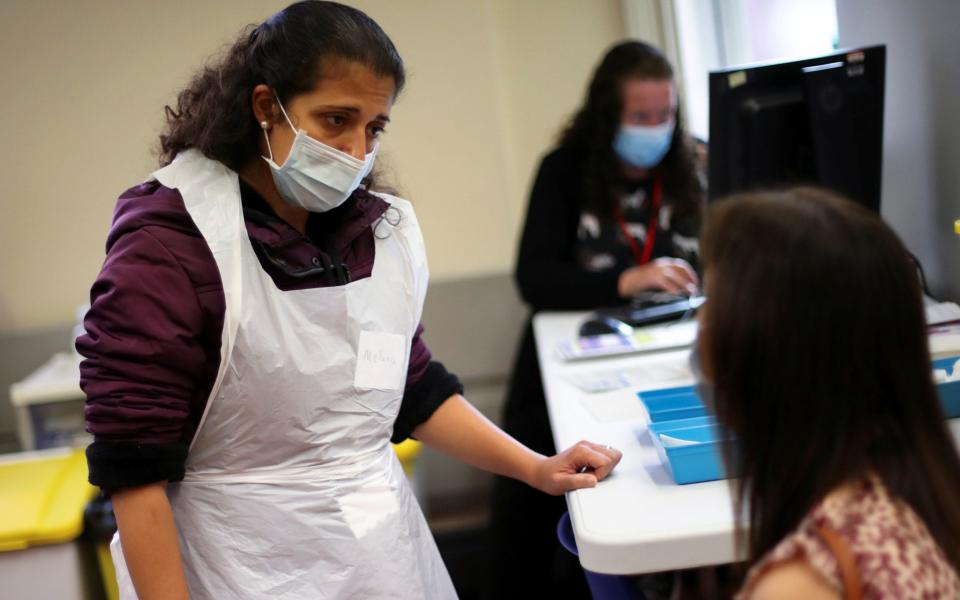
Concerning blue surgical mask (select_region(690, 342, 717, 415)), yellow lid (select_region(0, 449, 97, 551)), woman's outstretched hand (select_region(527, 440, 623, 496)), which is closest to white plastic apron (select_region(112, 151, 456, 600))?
woman's outstretched hand (select_region(527, 440, 623, 496))

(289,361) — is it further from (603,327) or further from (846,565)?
(603,327)

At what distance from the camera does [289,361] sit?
122 cm

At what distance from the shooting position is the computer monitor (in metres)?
1.86

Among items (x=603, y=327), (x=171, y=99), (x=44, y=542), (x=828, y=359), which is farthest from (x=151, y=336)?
(x=171, y=99)

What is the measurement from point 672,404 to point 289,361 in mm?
597

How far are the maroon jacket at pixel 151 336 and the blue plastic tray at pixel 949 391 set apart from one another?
0.91 m

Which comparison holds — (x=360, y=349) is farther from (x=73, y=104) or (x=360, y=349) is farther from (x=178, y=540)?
(x=73, y=104)

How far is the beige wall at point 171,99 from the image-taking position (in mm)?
3100

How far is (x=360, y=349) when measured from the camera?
129 centimetres

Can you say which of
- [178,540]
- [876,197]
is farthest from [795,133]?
[178,540]

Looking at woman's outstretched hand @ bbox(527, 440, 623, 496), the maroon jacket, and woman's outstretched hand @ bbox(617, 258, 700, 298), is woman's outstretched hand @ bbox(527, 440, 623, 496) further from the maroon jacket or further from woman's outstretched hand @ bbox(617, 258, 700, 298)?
woman's outstretched hand @ bbox(617, 258, 700, 298)

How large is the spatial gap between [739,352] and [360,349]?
0.62 m

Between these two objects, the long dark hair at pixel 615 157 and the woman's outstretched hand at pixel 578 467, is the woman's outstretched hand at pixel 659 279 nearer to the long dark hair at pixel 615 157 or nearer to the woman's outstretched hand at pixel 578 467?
the long dark hair at pixel 615 157

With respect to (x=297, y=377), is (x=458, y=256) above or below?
below
